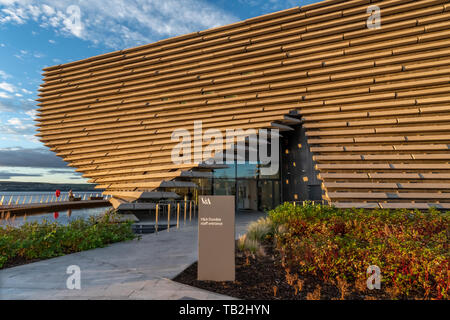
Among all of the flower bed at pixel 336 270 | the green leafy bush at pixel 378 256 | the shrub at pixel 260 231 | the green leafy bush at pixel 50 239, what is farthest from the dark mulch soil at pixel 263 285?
the green leafy bush at pixel 50 239

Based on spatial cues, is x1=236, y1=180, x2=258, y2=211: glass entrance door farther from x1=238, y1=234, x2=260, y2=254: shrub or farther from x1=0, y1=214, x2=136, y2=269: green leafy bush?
x1=238, y1=234, x2=260, y2=254: shrub

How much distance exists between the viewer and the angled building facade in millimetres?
13102

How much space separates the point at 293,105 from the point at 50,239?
42.4 ft

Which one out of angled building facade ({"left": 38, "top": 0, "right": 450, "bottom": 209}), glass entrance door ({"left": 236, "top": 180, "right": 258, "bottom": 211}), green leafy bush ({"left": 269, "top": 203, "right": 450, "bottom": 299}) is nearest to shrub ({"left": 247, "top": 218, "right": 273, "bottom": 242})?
green leafy bush ({"left": 269, "top": 203, "right": 450, "bottom": 299})

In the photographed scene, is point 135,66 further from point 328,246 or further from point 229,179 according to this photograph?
point 328,246

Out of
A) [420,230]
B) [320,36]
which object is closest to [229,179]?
[320,36]

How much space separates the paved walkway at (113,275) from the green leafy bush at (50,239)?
0.41 meters

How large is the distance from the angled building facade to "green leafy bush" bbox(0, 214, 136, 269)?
7302 mm

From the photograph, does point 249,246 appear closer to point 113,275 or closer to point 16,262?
point 113,275

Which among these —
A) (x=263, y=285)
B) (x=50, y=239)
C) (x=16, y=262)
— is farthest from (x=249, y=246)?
(x=16, y=262)

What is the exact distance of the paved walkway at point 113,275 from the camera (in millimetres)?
4094

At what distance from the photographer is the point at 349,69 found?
1448 cm

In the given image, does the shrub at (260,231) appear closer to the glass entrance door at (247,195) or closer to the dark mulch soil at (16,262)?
the dark mulch soil at (16,262)

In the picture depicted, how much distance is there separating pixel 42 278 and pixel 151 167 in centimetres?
1269
